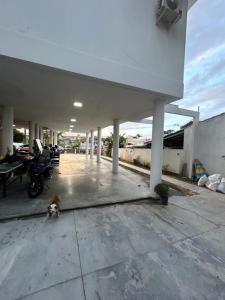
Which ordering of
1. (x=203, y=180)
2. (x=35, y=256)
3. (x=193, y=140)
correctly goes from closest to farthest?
(x=35, y=256) → (x=203, y=180) → (x=193, y=140)

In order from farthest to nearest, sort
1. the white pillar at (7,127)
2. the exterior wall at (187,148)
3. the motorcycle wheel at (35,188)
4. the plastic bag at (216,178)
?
the exterior wall at (187,148), the white pillar at (7,127), the plastic bag at (216,178), the motorcycle wheel at (35,188)

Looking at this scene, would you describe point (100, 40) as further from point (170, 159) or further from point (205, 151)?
point (170, 159)

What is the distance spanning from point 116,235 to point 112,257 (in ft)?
1.68

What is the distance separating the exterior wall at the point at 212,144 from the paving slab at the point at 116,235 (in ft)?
14.2

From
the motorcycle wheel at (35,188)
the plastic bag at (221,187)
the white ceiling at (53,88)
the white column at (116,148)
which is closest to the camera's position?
the white ceiling at (53,88)

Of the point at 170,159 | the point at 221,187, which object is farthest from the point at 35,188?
the point at 170,159

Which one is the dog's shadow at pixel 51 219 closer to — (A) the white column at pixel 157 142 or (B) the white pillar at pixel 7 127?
(A) the white column at pixel 157 142

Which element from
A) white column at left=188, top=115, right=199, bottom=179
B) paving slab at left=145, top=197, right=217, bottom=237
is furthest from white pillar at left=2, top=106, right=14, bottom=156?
Result: white column at left=188, top=115, right=199, bottom=179

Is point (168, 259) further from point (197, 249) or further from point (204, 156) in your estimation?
point (204, 156)

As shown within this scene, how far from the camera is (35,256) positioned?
199 cm

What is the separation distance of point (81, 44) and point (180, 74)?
8.56 ft

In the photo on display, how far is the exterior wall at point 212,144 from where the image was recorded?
5977 millimetres

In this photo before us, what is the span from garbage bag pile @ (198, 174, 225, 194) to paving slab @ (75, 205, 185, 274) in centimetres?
343

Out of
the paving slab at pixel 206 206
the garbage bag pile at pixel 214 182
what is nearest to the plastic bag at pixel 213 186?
the garbage bag pile at pixel 214 182
